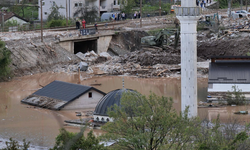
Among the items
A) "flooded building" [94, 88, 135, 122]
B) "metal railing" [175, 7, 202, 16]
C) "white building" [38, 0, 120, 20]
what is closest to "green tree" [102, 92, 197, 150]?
"metal railing" [175, 7, 202, 16]

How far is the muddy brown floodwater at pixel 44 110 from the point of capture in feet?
91.7

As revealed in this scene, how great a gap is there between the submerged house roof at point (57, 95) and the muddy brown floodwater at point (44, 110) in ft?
2.01

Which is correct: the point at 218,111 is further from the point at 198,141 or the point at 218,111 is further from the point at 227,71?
the point at 198,141

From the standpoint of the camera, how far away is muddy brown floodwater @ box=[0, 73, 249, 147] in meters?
28.0

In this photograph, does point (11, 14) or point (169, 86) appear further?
point (11, 14)

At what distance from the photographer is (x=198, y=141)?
17.5 meters

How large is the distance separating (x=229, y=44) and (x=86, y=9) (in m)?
30.4

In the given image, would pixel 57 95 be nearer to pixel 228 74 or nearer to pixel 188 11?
pixel 228 74

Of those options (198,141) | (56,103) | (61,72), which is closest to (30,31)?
(61,72)

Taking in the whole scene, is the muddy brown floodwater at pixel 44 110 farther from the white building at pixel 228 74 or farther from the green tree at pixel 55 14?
the green tree at pixel 55 14

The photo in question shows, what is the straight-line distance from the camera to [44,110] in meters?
33.6

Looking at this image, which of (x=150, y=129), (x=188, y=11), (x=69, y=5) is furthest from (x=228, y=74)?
(x=69, y=5)

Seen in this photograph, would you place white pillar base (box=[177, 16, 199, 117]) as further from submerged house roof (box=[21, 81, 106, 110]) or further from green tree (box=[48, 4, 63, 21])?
green tree (box=[48, 4, 63, 21])

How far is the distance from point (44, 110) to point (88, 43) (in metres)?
27.7
